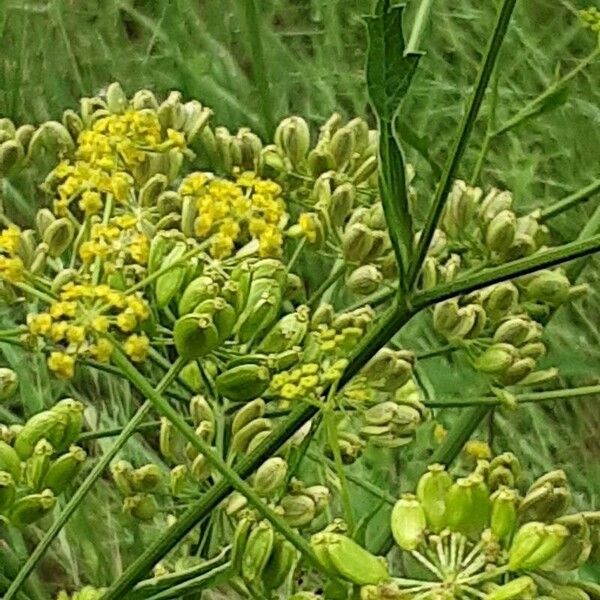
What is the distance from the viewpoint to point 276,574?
26.6 inches

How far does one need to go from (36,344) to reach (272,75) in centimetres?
132

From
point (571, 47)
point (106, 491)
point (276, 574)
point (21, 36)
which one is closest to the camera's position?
point (276, 574)

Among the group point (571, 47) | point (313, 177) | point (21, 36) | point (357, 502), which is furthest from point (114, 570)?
point (571, 47)

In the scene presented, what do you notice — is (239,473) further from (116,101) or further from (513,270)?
(116,101)

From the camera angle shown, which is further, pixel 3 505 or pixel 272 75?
pixel 272 75

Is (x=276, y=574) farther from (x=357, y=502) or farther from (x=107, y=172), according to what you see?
(x=357, y=502)

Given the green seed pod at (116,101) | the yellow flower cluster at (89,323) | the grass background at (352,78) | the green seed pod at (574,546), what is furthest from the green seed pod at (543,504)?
the grass background at (352,78)

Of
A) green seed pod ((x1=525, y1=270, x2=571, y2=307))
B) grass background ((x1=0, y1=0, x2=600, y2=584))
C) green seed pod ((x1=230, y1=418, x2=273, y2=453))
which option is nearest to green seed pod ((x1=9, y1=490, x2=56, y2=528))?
green seed pod ((x1=230, y1=418, x2=273, y2=453))

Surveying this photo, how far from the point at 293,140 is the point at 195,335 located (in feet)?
0.75

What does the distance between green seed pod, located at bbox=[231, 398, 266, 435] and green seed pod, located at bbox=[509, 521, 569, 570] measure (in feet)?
0.62

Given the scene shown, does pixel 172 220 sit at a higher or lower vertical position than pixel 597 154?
higher

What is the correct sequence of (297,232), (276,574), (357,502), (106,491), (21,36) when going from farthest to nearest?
(21,36), (106,491), (357,502), (297,232), (276,574)

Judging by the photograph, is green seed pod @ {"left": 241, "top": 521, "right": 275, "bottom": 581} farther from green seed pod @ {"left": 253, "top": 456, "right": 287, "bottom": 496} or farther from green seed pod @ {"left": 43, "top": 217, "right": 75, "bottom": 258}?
green seed pod @ {"left": 43, "top": 217, "right": 75, "bottom": 258}

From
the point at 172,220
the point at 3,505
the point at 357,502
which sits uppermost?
the point at 172,220
